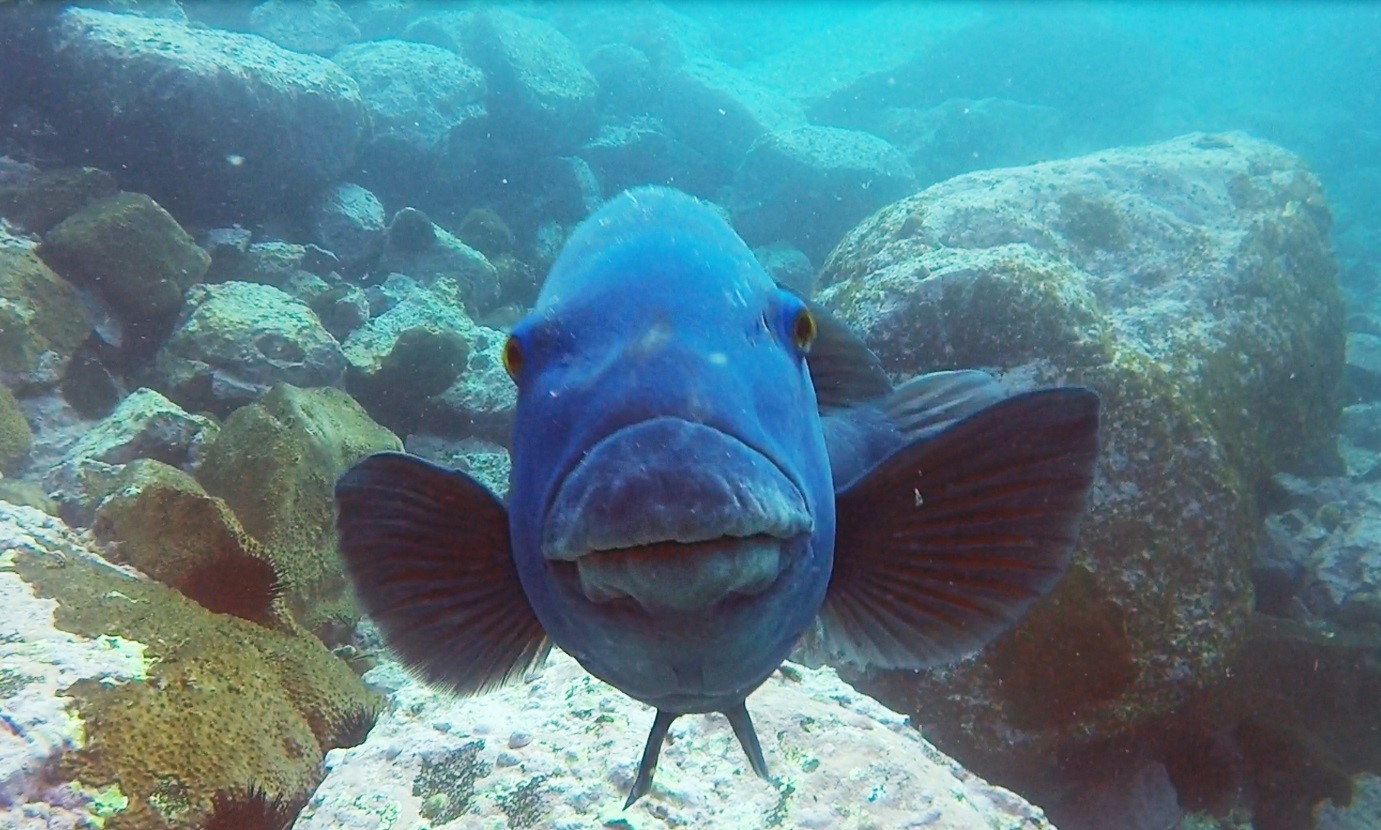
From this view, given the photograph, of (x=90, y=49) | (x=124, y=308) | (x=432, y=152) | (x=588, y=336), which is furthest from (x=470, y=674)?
(x=432, y=152)

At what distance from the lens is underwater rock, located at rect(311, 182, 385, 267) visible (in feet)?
32.4

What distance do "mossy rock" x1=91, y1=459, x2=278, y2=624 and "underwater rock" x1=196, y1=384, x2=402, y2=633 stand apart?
19cm

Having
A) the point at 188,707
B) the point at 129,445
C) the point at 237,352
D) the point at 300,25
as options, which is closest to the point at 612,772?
the point at 188,707

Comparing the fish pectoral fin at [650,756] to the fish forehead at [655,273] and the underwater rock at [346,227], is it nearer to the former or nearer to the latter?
the fish forehead at [655,273]

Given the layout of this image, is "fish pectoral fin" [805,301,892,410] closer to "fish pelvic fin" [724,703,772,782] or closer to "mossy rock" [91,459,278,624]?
"fish pelvic fin" [724,703,772,782]

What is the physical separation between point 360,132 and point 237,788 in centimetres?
978

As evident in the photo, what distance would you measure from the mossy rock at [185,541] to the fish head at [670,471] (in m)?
3.37

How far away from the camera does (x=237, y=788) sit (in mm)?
2967

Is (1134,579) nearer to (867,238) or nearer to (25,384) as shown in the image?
(867,238)

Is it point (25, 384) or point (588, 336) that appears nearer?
point (588, 336)

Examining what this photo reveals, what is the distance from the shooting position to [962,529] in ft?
5.41

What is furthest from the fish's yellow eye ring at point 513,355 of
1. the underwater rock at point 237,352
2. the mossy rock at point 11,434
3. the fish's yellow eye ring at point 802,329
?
the underwater rock at point 237,352

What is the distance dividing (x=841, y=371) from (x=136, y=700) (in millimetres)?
2933

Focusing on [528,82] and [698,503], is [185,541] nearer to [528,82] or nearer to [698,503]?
[698,503]
